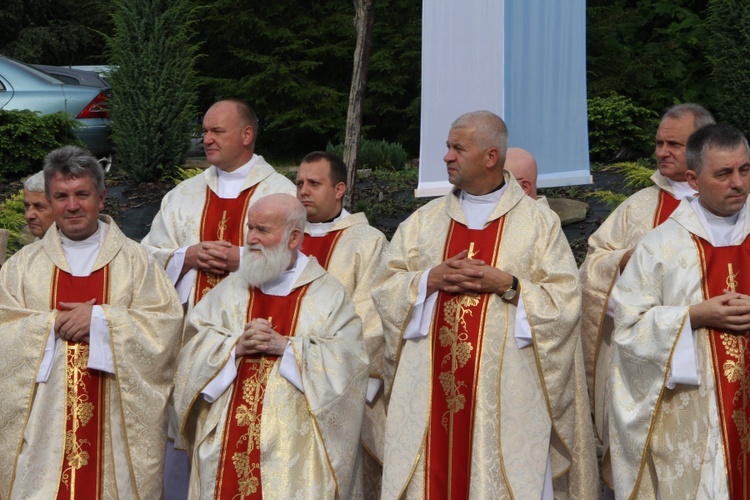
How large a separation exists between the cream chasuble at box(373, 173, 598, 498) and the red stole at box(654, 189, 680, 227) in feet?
2.84

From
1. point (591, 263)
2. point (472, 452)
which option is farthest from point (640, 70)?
point (472, 452)

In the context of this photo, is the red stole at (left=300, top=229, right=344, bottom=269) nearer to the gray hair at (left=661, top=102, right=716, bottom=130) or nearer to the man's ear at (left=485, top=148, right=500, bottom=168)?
the man's ear at (left=485, top=148, right=500, bottom=168)

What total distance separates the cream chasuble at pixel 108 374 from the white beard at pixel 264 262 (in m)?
0.59

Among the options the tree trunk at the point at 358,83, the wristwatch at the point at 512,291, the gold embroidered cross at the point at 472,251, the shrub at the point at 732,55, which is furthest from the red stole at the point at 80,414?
the shrub at the point at 732,55

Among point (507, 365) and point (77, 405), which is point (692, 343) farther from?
point (77, 405)

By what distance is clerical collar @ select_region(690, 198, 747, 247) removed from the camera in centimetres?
488

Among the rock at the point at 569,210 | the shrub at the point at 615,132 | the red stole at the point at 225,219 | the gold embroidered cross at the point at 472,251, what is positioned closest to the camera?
the gold embroidered cross at the point at 472,251

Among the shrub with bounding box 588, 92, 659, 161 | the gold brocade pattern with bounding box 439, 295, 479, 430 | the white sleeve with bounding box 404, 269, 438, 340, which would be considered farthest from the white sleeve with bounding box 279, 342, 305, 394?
the shrub with bounding box 588, 92, 659, 161

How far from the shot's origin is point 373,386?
5.84 metres

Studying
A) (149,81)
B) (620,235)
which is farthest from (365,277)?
(149,81)

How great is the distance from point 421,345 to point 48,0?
1837 cm

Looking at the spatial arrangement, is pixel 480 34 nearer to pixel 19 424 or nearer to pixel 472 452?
pixel 472 452

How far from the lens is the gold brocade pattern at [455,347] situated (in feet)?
17.2

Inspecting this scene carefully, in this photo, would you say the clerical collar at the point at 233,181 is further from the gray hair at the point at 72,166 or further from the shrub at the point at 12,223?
the shrub at the point at 12,223
